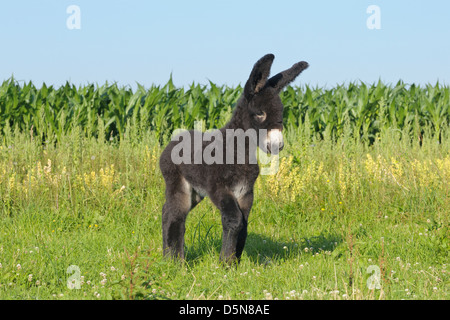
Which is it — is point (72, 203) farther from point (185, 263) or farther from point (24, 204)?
point (185, 263)

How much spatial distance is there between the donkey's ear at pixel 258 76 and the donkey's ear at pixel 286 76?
0.12 meters

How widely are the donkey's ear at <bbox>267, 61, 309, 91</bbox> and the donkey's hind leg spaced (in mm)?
1401

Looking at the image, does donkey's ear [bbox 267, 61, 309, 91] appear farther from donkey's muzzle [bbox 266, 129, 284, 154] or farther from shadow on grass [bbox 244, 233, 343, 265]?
shadow on grass [bbox 244, 233, 343, 265]

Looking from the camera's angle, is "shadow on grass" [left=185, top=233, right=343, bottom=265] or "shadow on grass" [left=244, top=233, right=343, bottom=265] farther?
"shadow on grass" [left=244, top=233, right=343, bottom=265]

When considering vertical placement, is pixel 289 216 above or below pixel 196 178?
below

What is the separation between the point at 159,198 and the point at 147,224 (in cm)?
103

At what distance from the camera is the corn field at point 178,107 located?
49.9ft

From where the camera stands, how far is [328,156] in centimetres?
1005

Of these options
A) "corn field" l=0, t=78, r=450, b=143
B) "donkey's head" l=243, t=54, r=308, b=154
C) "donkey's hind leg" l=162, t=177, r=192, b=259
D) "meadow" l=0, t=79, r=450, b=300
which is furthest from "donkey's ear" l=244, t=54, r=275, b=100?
"corn field" l=0, t=78, r=450, b=143

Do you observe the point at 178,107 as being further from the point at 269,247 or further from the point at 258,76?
the point at 258,76

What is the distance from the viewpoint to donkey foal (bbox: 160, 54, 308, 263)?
181 inches

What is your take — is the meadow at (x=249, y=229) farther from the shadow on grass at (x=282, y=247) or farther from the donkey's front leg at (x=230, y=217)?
the donkey's front leg at (x=230, y=217)

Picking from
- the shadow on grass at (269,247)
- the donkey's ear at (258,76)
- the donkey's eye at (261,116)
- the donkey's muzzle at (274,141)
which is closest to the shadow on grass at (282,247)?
the shadow on grass at (269,247)
